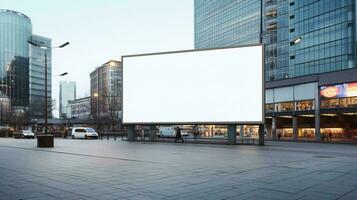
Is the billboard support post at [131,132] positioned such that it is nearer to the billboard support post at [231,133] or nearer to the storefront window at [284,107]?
the billboard support post at [231,133]

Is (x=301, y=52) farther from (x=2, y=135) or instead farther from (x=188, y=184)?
(x=188, y=184)

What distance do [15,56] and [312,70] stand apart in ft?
332

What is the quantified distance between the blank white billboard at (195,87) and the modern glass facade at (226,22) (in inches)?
3117

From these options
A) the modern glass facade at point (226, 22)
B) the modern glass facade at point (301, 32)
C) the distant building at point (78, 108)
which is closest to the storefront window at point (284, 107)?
the modern glass facade at point (301, 32)

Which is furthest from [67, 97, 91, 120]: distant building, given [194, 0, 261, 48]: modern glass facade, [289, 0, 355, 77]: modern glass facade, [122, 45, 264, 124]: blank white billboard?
[122, 45, 264, 124]: blank white billboard

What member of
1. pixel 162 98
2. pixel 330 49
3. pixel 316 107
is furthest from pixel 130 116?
pixel 330 49

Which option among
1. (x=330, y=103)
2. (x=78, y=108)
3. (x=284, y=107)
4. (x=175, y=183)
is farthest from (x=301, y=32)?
(x=78, y=108)

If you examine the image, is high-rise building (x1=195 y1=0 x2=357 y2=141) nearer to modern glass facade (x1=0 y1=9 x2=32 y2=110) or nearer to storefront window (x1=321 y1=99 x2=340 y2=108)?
storefront window (x1=321 y1=99 x2=340 y2=108)

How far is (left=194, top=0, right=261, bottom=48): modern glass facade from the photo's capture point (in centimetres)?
11700

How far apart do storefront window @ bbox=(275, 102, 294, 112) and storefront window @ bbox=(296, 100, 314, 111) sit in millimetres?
1598

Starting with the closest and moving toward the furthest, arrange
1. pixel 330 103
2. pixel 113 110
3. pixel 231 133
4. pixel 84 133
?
pixel 231 133, pixel 84 133, pixel 330 103, pixel 113 110

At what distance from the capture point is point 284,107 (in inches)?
2650

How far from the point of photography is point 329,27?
76125mm

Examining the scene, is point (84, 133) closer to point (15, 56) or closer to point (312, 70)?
point (312, 70)
